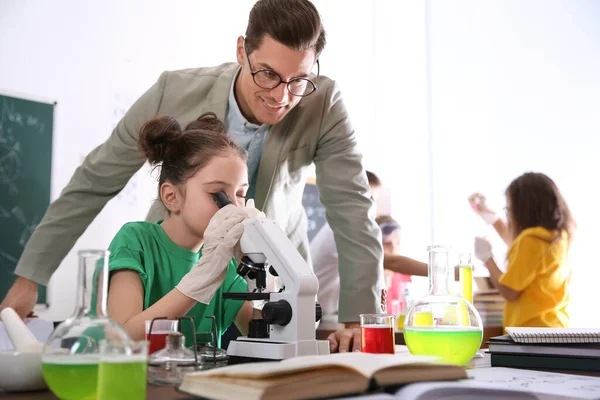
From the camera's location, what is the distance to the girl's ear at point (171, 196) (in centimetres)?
163

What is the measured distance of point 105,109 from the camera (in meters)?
3.68

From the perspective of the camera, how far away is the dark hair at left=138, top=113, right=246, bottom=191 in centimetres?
161

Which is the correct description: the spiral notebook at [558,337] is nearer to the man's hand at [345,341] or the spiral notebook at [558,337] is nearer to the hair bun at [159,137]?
the man's hand at [345,341]

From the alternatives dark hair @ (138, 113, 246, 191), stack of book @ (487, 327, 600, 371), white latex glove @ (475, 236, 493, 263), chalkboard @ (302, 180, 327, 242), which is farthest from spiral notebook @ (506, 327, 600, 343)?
chalkboard @ (302, 180, 327, 242)

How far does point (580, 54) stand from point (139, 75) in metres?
2.88

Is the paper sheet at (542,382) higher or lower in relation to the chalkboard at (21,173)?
lower

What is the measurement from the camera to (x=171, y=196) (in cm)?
164

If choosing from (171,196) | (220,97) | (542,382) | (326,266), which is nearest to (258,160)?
(220,97)

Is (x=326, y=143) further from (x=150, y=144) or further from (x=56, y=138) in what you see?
(x=56, y=138)

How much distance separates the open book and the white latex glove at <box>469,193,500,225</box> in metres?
3.81

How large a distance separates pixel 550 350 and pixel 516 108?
3.67 meters

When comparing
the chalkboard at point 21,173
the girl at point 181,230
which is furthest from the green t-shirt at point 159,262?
the chalkboard at point 21,173

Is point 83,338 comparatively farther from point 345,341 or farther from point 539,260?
point 539,260

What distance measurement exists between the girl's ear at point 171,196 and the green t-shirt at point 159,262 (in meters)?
0.06
